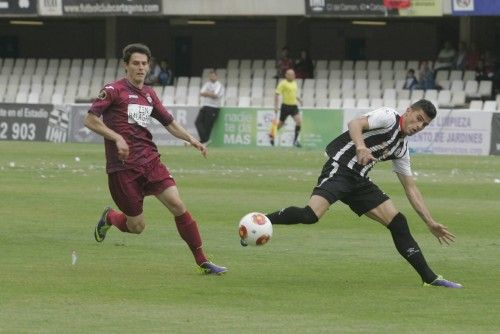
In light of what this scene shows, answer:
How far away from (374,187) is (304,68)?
112 feet

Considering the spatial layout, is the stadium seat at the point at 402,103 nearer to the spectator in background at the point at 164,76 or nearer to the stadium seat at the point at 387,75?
the stadium seat at the point at 387,75

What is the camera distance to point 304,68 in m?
46.2

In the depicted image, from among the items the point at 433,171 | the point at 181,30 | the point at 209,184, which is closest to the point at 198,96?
the point at 181,30

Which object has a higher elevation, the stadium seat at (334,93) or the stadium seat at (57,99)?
the stadium seat at (334,93)

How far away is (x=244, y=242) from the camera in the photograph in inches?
466

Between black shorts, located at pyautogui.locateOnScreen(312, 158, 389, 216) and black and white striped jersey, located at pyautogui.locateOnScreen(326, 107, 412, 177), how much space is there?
0.19 ft

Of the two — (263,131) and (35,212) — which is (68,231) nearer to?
(35,212)

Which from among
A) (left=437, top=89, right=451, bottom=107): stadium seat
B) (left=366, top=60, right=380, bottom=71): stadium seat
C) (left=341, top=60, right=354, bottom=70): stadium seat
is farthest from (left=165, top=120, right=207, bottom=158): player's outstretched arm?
(left=341, top=60, right=354, bottom=70): stadium seat

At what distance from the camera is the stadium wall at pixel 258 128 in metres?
36.1

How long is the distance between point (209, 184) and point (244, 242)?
1300 centimetres

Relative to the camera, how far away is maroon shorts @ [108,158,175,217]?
12.4m

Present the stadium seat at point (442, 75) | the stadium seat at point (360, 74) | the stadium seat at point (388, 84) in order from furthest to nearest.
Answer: the stadium seat at point (360, 74) → the stadium seat at point (388, 84) → the stadium seat at point (442, 75)

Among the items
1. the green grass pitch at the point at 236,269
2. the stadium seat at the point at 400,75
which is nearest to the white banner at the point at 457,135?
the stadium seat at the point at 400,75

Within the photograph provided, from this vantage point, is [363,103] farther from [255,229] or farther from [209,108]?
[255,229]
